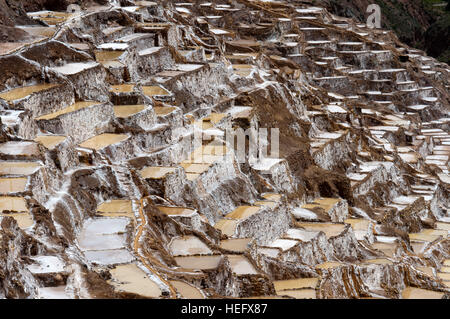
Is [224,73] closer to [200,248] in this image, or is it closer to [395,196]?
[395,196]

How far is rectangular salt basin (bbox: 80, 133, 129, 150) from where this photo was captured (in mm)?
25562

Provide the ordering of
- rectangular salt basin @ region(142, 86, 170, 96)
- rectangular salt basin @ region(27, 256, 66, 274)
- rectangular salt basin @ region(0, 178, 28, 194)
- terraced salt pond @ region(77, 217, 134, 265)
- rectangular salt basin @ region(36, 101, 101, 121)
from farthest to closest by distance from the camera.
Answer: rectangular salt basin @ region(142, 86, 170, 96), rectangular salt basin @ region(36, 101, 101, 121), rectangular salt basin @ region(0, 178, 28, 194), terraced salt pond @ region(77, 217, 134, 265), rectangular salt basin @ region(27, 256, 66, 274)

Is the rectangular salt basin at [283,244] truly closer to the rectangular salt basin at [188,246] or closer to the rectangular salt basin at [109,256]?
the rectangular salt basin at [188,246]

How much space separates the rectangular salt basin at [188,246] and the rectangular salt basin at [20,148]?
4.64 meters

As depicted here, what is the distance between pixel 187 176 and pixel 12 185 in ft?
25.1

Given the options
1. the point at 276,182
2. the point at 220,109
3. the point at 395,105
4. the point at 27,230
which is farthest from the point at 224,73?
the point at 395,105

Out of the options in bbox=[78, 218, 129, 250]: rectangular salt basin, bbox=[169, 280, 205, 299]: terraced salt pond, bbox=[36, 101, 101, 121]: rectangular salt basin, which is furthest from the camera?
bbox=[36, 101, 101, 121]: rectangular salt basin

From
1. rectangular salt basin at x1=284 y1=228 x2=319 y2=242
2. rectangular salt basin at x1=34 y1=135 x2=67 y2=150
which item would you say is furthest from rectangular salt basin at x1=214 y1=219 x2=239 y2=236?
rectangular salt basin at x1=34 y1=135 x2=67 y2=150

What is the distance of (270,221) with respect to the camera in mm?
27719

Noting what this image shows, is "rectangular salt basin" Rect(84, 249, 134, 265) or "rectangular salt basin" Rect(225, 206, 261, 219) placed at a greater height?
"rectangular salt basin" Rect(84, 249, 134, 265)

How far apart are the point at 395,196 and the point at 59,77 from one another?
64.5 ft

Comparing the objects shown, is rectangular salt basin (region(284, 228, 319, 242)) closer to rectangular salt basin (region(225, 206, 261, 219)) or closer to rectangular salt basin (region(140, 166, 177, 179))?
rectangular salt basin (region(225, 206, 261, 219))

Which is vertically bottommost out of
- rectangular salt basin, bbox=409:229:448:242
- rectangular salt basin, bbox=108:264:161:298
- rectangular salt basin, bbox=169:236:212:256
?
rectangular salt basin, bbox=409:229:448:242

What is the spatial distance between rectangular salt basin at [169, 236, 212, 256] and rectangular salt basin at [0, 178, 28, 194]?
4403 mm
